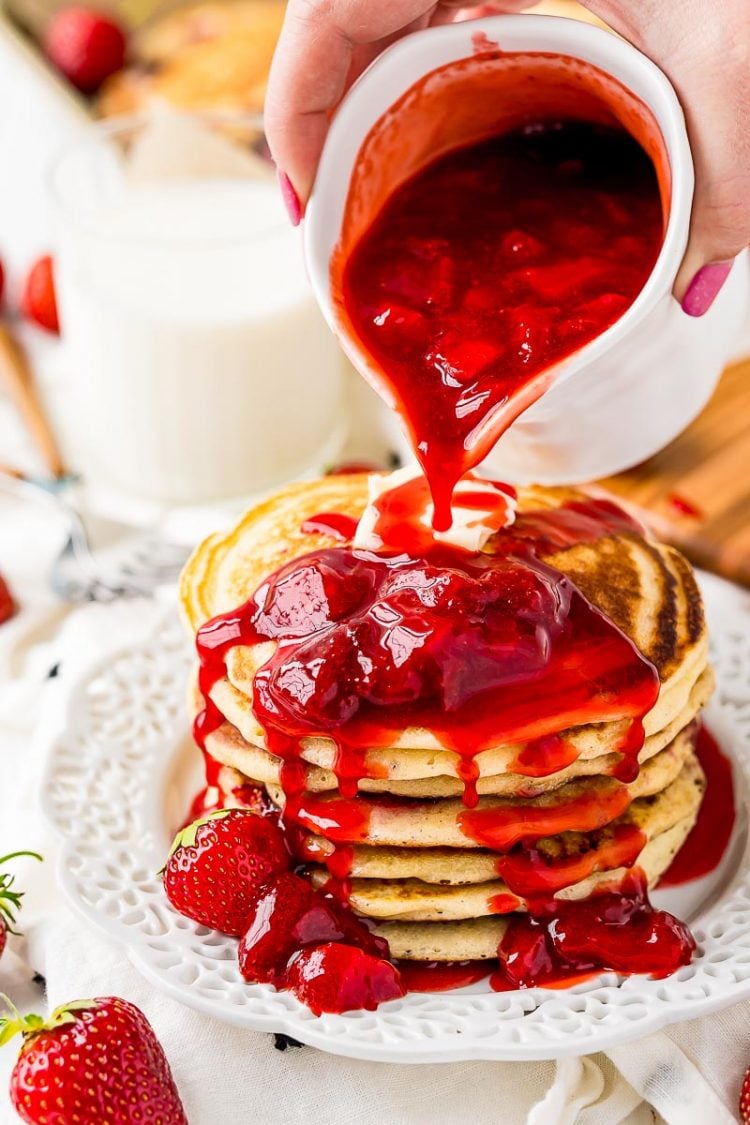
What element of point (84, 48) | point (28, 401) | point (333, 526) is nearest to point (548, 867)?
point (333, 526)

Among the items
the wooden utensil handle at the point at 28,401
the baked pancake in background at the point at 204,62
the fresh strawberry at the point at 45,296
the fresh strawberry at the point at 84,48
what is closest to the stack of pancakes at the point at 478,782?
the wooden utensil handle at the point at 28,401

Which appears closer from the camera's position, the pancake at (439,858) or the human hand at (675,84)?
the human hand at (675,84)

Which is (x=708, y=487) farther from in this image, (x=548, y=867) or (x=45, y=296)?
(x=45, y=296)

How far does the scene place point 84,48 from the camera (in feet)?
18.0

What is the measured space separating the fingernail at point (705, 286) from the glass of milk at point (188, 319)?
1.70 m

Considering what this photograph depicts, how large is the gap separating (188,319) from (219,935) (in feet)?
6.04

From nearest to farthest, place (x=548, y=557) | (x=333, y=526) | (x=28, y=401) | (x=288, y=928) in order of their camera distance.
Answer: (x=288, y=928)
(x=548, y=557)
(x=333, y=526)
(x=28, y=401)

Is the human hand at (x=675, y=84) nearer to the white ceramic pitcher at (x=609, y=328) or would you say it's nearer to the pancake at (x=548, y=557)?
the white ceramic pitcher at (x=609, y=328)

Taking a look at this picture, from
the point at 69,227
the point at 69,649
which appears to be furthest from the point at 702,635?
the point at 69,227

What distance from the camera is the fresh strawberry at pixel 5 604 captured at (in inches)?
140

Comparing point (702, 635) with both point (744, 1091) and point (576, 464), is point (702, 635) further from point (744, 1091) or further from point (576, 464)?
point (744, 1091)

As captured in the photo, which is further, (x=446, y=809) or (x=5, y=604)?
(x=5, y=604)

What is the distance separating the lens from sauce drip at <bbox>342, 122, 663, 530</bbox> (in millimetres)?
2221

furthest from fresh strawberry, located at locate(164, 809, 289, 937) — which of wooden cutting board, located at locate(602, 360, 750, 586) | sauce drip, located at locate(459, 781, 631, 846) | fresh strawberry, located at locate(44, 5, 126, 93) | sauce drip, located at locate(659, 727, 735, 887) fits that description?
fresh strawberry, located at locate(44, 5, 126, 93)
